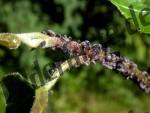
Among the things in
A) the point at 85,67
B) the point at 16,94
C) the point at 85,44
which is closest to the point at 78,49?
the point at 85,44

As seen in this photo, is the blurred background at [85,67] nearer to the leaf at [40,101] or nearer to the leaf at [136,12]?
the leaf at [136,12]

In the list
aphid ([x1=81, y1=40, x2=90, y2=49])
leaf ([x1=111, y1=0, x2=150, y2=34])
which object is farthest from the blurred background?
aphid ([x1=81, y1=40, x2=90, y2=49])

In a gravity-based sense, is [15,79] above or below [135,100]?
above

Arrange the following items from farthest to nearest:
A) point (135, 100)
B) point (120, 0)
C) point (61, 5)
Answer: point (135, 100), point (61, 5), point (120, 0)

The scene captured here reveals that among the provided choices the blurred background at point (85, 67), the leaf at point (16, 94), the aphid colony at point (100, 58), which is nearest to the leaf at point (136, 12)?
the aphid colony at point (100, 58)

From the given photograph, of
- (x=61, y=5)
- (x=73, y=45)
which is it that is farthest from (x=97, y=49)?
(x=61, y=5)

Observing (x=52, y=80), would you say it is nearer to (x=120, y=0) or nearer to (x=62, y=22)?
(x=120, y=0)

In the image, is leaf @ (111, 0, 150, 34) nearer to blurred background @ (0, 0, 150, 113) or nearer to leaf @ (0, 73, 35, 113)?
leaf @ (0, 73, 35, 113)
